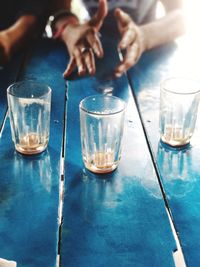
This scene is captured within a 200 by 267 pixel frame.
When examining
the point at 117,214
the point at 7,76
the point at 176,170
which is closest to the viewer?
the point at 117,214

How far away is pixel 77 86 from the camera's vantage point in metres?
1.47

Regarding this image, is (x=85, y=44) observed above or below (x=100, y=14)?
below

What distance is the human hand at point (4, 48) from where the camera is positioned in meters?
1.69

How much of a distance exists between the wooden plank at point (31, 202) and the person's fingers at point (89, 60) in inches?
12.2

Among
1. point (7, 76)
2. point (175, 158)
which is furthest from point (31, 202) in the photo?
point (7, 76)

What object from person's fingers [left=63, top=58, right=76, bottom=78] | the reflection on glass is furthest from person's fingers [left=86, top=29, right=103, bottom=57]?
the reflection on glass

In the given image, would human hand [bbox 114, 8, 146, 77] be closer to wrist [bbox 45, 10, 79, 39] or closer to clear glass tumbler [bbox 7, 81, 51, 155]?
wrist [bbox 45, 10, 79, 39]

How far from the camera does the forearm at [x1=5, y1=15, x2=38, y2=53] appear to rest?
1795 mm

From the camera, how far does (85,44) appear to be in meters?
1.69

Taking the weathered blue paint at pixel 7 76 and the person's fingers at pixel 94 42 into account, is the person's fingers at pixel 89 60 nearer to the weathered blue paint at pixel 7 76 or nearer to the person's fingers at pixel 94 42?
the person's fingers at pixel 94 42

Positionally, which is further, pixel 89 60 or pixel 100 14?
pixel 100 14

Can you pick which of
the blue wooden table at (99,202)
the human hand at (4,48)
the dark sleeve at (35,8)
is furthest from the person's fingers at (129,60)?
the dark sleeve at (35,8)

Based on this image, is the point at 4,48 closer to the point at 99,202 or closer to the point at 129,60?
the point at 129,60

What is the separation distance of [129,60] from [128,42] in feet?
0.33
